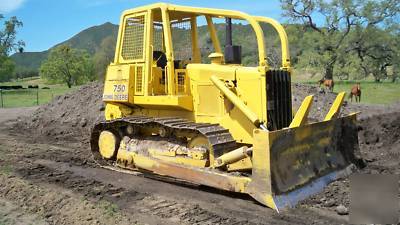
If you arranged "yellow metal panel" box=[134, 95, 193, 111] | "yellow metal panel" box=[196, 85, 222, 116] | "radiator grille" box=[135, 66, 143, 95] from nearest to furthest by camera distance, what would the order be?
"yellow metal panel" box=[196, 85, 222, 116], "yellow metal panel" box=[134, 95, 193, 111], "radiator grille" box=[135, 66, 143, 95]

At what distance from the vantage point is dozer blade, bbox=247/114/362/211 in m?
5.99

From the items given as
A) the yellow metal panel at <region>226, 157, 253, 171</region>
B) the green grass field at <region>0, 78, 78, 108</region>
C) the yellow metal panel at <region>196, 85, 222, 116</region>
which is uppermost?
the yellow metal panel at <region>196, 85, 222, 116</region>

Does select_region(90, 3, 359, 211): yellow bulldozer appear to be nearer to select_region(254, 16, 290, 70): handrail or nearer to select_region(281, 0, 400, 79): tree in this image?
select_region(254, 16, 290, 70): handrail

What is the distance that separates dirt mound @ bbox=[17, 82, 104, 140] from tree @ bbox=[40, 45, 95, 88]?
184 feet

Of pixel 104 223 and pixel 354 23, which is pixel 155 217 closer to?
pixel 104 223

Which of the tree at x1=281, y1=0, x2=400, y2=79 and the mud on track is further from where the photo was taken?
the tree at x1=281, y1=0, x2=400, y2=79

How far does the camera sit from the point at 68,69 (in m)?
75.1

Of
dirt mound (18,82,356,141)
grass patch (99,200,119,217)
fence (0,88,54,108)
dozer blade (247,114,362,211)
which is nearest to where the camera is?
grass patch (99,200,119,217)

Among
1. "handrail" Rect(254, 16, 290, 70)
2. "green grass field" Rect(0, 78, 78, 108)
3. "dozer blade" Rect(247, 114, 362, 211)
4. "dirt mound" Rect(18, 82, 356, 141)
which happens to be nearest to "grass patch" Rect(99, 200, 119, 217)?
"dozer blade" Rect(247, 114, 362, 211)

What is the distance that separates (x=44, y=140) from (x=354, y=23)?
3774 centimetres

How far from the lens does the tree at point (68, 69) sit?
246 ft

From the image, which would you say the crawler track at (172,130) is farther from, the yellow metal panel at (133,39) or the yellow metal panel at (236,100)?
the yellow metal panel at (133,39)

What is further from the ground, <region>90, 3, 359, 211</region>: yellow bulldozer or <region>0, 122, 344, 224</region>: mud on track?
<region>90, 3, 359, 211</region>: yellow bulldozer

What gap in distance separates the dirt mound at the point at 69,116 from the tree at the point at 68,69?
56.0 meters
